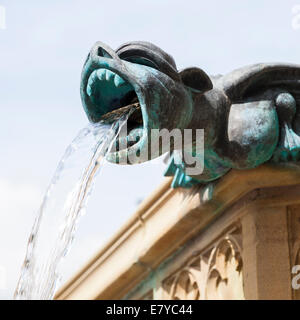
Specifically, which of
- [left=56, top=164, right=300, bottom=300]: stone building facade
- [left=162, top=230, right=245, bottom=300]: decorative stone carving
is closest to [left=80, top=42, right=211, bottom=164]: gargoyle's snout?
[left=56, top=164, right=300, bottom=300]: stone building facade

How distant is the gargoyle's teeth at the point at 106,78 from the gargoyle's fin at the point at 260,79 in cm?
34

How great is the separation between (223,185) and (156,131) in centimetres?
50

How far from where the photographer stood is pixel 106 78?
3.06 metres

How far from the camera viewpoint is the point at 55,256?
3.41m

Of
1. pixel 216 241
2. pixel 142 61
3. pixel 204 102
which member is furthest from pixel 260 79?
pixel 216 241

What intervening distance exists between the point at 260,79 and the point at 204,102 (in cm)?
22

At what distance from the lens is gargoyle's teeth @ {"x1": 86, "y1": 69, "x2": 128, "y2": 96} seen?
3035 mm

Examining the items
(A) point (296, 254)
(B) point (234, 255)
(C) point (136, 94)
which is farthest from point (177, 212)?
(C) point (136, 94)

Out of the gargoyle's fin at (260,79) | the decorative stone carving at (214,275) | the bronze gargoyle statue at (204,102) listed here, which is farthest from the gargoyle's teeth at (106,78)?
the decorative stone carving at (214,275)

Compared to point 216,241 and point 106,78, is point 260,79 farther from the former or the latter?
point 216,241

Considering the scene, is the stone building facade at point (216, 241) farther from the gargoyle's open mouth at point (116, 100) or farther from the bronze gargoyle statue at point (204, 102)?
the gargoyle's open mouth at point (116, 100)

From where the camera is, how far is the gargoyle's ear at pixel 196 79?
3.05 m

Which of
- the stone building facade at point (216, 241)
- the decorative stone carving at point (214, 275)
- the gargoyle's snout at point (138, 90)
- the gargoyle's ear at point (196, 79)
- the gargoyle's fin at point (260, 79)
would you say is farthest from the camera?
the decorative stone carving at point (214, 275)

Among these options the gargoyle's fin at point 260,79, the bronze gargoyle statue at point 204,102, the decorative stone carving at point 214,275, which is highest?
the gargoyle's fin at point 260,79
